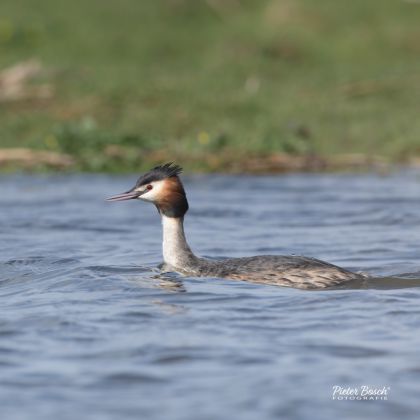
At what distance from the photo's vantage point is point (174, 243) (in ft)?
39.0

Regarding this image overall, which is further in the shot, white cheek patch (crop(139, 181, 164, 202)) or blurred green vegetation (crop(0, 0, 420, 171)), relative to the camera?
blurred green vegetation (crop(0, 0, 420, 171))

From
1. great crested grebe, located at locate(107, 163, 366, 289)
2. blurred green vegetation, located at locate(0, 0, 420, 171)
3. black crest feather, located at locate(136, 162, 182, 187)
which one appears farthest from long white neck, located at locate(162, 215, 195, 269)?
blurred green vegetation, located at locate(0, 0, 420, 171)

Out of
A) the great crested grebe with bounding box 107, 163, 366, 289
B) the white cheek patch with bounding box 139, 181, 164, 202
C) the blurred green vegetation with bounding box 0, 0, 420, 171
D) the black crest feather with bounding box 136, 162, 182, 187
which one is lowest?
the great crested grebe with bounding box 107, 163, 366, 289

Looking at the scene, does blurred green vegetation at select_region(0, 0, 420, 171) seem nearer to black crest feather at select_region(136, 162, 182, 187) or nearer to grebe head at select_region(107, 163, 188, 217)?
grebe head at select_region(107, 163, 188, 217)

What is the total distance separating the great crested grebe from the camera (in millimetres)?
10891

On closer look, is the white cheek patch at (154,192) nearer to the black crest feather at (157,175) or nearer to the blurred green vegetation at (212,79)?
the black crest feather at (157,175)

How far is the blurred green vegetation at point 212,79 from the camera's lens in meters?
21.9

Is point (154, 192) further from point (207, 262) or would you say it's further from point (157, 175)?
point (207, 262)

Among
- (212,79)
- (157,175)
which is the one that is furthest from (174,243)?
(212,79)

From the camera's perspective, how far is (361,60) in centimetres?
3061

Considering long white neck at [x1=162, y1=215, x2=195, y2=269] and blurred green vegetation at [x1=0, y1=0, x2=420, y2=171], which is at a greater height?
blurred green vegetation at [x1=0, y1=0, x2=420, y2=171]

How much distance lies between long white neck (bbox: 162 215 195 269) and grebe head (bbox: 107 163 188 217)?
0.24ft

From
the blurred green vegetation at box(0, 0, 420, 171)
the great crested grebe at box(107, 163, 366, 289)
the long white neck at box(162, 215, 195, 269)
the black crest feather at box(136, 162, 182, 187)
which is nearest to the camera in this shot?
the great crested grebe at box(107, 163, 366, 289)

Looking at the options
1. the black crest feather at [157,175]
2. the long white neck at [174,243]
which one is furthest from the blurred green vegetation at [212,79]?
the black crest feather at [157,175]
